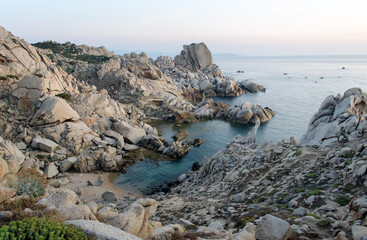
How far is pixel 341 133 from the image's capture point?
1888 cm

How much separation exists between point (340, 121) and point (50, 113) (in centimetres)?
3386

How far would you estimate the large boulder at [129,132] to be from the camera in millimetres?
39763

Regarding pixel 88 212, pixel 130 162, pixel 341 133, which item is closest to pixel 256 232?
pixel 88 212

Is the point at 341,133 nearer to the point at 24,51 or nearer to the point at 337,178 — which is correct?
the point at 337,178

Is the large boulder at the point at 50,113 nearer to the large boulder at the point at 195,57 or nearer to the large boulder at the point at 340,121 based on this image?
the large boulder at the point at 340,121

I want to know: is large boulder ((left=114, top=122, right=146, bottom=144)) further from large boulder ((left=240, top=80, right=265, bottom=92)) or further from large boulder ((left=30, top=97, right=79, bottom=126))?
large boulder ((left=240, top=80, right=265, bottom=92))

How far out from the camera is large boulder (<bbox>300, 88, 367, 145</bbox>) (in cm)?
1827

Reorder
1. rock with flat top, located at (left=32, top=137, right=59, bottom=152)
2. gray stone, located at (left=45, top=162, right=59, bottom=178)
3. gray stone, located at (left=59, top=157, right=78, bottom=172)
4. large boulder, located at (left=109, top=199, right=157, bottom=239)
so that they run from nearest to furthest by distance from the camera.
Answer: large boulder, located at (left=109, top=199, right=157, bottom=239), gray stone, located at (left=45, top=162, right=59, bottom=178), gray stone, located at (left=59, top=157, right=78, bottom=172), rock with flat top, located at (left=32, top=137, right=59, bottom=152)

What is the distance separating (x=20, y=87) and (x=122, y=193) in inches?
885

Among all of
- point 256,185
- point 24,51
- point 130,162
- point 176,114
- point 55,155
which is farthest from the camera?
point 176,114

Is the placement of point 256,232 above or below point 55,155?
above

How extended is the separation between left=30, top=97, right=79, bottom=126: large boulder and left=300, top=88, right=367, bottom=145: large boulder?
3044cm

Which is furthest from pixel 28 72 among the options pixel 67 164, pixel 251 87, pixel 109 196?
pixel 251 87

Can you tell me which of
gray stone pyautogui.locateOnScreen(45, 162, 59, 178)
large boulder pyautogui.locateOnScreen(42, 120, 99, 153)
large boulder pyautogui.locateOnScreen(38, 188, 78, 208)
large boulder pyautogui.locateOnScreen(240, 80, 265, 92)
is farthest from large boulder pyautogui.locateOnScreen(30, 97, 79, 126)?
large boulder pyautogui.locateOnScreen(240, 80, 265, 92)
